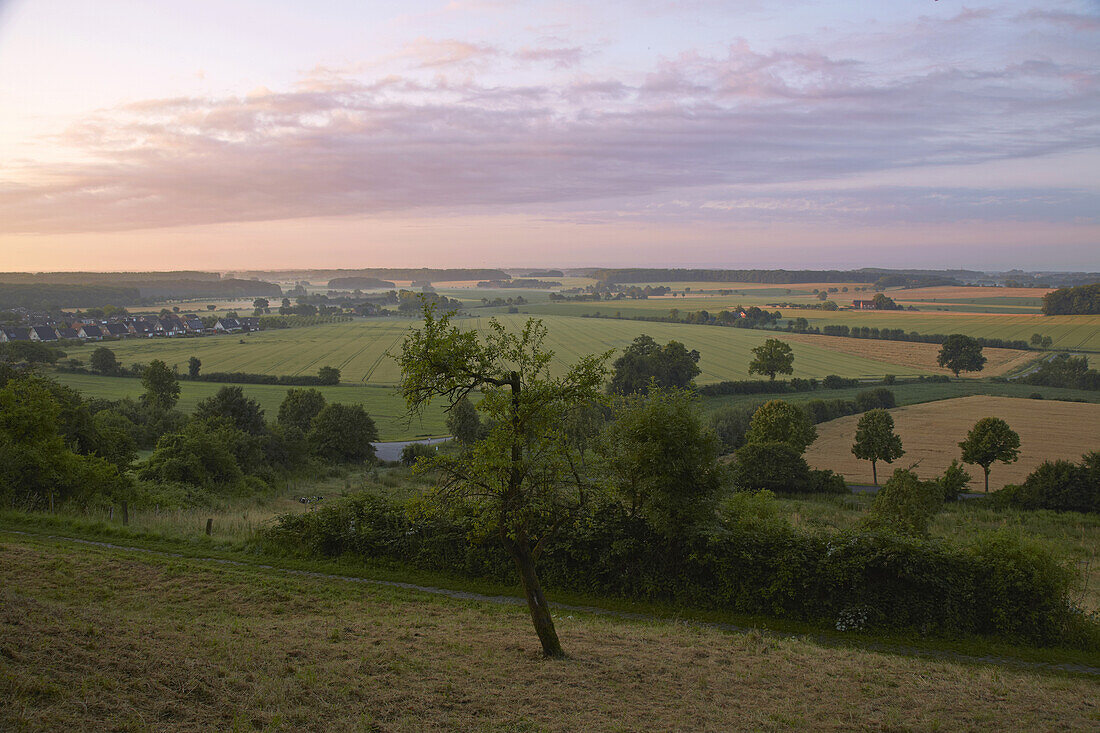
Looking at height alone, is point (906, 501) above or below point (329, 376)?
below

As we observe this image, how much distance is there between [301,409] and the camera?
5478cm


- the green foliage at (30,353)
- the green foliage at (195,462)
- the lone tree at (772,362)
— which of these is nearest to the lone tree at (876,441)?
the lone tree at (772,362)

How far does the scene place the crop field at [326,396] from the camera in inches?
2405

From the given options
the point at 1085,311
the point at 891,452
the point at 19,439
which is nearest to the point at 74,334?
the point at 19,439

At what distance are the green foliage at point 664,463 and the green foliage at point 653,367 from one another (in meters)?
53.6

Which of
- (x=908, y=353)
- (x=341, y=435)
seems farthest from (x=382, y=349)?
(x=908, y=353)

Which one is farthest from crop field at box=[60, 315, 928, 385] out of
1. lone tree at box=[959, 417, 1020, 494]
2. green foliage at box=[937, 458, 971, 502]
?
green foliage at box=[937, 458, 971, 502]

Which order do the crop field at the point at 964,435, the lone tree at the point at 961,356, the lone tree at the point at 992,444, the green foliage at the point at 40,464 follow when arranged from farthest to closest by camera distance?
the lone tree at the point at 961,356 < the crop field at the point at 964,435 < the lone tree at the point at 992,444 < the green foliage at the point at 40,464

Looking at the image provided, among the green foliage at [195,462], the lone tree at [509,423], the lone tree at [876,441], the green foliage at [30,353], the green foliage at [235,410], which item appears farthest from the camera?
the green foliage at [30,353]

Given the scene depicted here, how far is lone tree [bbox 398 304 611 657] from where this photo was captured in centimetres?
994

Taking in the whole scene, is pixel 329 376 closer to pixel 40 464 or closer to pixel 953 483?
pixel 40 464

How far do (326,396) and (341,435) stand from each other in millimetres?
19690

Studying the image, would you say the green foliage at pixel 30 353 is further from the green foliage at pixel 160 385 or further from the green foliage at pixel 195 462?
the green foliage at pixel 195 462

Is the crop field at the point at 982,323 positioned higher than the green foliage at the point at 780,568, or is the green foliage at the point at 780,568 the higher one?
the crop field at the point at 982,323
